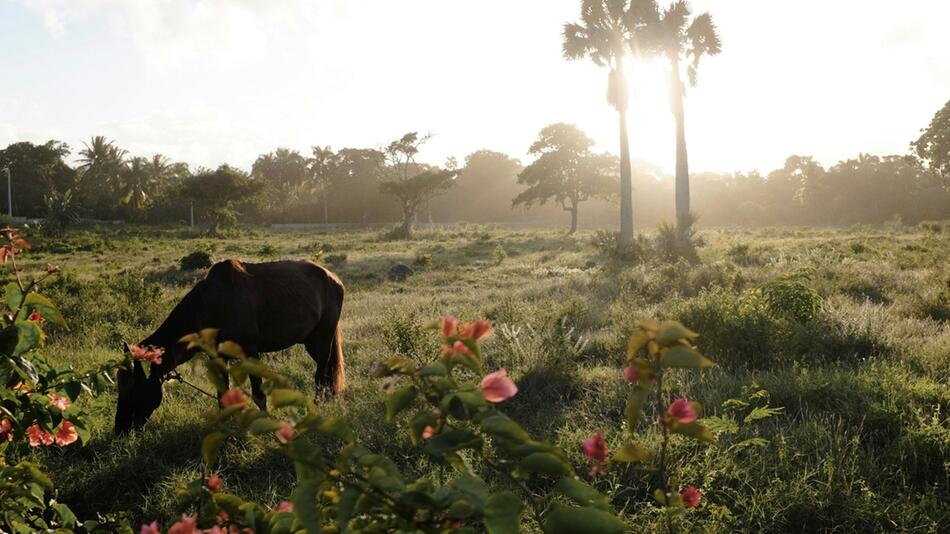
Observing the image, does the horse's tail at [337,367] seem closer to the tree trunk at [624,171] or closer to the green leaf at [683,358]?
the green leaf at [683,358]

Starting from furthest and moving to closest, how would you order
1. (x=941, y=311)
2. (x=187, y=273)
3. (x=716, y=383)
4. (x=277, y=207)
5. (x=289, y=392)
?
(x=277, y=207), (x=187, y=273), (x=941, y=311), (x=716, y=383), (x=289, y=392)

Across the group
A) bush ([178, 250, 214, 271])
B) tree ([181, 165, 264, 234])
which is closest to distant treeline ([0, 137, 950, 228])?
tree ([181, 165, 264, 234])

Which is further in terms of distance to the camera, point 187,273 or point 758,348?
point 187,273

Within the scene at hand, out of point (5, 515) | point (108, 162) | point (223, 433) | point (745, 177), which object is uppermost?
point (108, 162)

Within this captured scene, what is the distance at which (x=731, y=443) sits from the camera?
3.91 meters

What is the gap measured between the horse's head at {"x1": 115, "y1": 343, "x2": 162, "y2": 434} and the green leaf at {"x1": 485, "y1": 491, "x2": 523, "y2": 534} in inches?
171

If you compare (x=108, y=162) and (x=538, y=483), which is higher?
(x=108, y=162)

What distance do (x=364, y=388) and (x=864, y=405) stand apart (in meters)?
4.15

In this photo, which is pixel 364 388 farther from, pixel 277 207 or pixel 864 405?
pixel 277 207

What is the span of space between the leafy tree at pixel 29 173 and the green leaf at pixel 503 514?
6079 cm

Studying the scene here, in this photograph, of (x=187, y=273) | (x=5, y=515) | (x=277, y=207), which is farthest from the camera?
(x=277, y=207)

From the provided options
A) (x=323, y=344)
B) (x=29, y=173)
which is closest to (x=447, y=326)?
(x=323, y=344)

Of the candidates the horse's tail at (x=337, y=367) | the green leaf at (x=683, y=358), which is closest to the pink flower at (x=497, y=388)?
the green leaf at (x=683, y=358)

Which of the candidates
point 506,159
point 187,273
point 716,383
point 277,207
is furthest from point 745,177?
point 716,383
